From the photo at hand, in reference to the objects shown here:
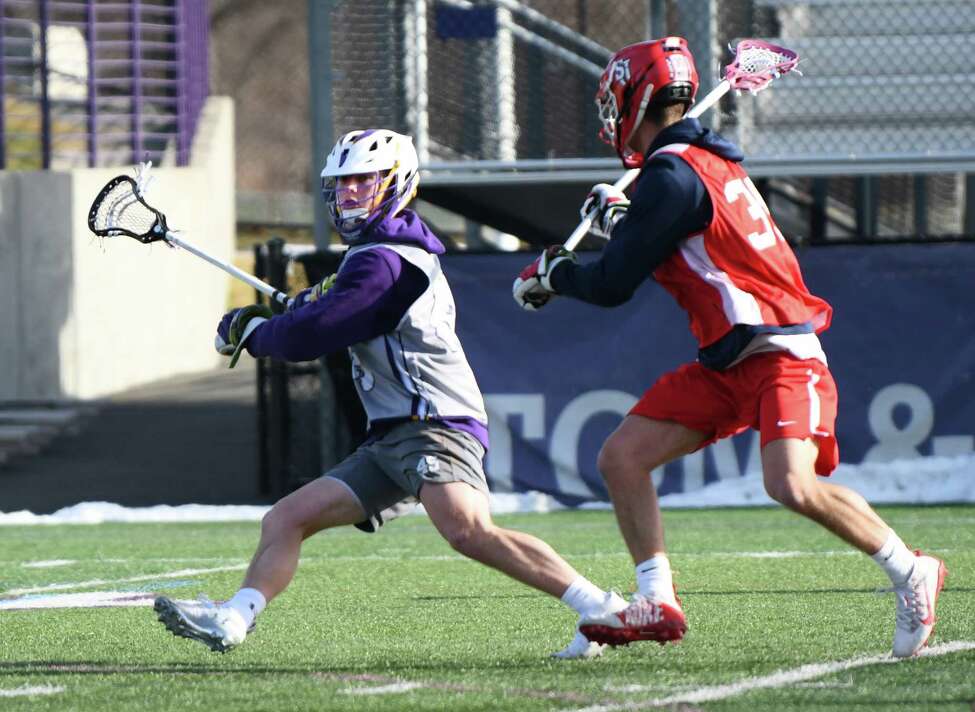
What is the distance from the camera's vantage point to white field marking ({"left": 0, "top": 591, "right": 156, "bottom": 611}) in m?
7.39

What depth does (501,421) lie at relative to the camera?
11.8 metres

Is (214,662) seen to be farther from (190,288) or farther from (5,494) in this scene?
(190,288)

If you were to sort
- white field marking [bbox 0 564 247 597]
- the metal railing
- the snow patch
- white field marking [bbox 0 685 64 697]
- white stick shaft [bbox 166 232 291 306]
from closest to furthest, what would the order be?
1. white field marking [bbox 0 685 64 697]
2. white stick shaft [bbox 166 232 291 306]
3. white field marking [bbox 0 564 247 597]
4. the snow patch
5. the metal railing

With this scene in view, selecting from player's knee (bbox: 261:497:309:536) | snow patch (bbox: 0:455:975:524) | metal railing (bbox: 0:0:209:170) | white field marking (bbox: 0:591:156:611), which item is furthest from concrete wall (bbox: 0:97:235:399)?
player's knee (bbox: 261:497:309:536)

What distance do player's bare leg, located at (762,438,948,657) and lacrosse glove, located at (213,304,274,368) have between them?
1.62 m

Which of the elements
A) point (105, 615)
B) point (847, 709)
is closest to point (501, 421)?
point (105, 615)

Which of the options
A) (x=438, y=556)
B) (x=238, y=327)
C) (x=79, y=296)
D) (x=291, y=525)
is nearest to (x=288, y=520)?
(x=291, y=525)

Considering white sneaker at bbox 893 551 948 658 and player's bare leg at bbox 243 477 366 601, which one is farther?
player's bare leg at bbox 243 477 366 601

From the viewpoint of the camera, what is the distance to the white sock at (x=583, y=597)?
18.2 ft

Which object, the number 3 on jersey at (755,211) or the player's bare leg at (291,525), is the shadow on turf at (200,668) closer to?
the player's bare leg at (291,525)

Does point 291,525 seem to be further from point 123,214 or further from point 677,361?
point 677,361

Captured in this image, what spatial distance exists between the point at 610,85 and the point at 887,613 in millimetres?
2159

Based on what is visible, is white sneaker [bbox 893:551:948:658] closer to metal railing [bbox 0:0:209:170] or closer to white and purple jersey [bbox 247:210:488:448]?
white and purple jersey [bbox 247:210:488:448]

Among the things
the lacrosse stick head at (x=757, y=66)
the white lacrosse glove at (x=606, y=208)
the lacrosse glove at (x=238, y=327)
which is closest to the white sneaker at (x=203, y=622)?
the lacrosse glove at (x=238, y=327)
